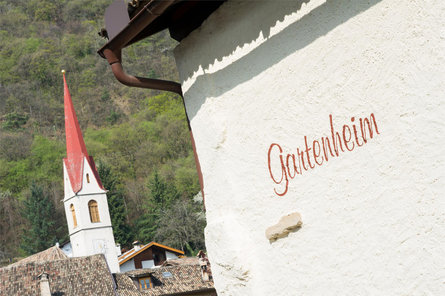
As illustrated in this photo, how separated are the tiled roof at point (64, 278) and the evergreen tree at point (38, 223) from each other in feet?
87.9

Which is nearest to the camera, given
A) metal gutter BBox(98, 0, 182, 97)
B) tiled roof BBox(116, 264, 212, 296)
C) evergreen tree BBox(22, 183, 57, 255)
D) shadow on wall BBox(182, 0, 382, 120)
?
shadow on wall BBox(182, 0, 382, 120)

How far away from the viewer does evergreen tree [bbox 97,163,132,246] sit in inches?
2156

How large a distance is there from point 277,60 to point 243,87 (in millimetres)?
379

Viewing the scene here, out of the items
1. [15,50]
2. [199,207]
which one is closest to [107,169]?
[199,207]

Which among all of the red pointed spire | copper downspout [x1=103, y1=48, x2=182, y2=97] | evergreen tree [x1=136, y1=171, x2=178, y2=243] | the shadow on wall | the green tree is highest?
the red pointed spire

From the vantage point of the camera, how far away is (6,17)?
97500 mm

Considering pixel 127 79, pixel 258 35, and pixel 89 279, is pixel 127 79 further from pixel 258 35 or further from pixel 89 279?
pixel 89 279

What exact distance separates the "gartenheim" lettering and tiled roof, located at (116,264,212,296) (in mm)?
25305

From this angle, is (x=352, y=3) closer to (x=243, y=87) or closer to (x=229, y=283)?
(x=243, y=87)

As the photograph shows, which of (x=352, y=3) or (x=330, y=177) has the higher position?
(x=352, y=3)

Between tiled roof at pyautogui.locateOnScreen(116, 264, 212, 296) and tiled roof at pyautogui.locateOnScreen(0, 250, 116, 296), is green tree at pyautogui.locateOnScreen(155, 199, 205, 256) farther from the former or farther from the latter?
tiled roof at pyautogui.locateOnScreen(0, 250, 116, 296)

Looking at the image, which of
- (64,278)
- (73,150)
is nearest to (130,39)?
(64,278)

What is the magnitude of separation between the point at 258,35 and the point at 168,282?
28.5 m

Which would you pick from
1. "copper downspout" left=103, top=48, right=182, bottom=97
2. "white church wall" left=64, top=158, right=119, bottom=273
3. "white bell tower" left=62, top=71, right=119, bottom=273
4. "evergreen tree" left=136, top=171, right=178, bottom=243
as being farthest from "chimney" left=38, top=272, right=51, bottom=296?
"evergreen tree" left=136, top=171, right=178, bottom=243
